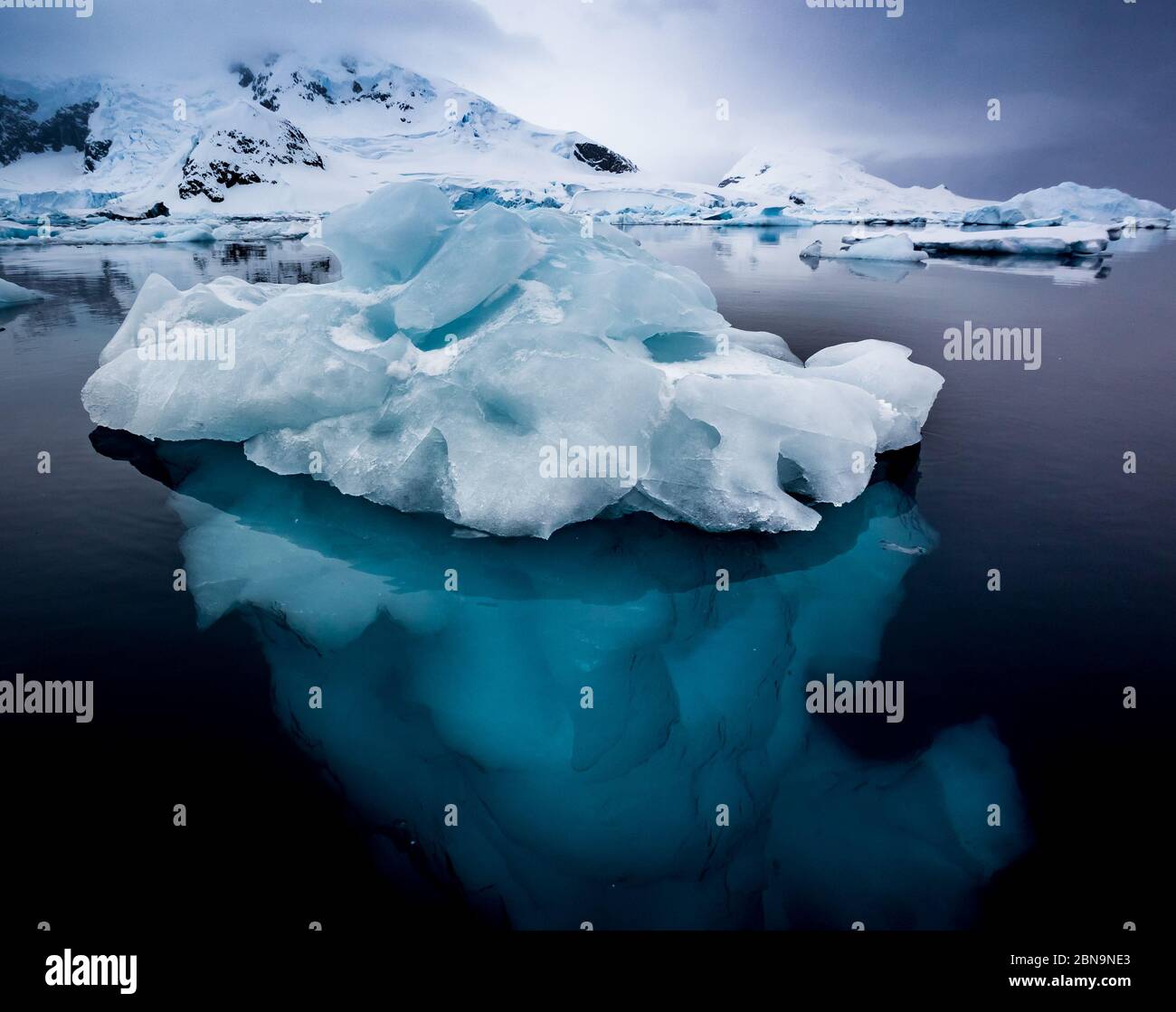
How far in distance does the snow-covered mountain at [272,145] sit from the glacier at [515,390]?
170ft

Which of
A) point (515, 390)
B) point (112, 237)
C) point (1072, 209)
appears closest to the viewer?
point (515, 390)

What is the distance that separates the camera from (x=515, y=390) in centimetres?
574

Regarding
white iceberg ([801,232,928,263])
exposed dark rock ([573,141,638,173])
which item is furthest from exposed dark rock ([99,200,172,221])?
exposed dark rock ([573,141,638,173])

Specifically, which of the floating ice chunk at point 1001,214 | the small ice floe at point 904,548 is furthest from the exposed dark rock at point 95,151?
the small ice floe at point 904,548

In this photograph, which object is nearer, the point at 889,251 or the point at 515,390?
the point at 515,390

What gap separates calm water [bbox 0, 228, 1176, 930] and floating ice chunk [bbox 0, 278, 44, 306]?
1206 centimetres

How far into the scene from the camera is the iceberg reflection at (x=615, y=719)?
3.20 metres

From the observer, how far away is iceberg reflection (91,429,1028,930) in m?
3.20

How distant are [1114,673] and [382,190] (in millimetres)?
7828

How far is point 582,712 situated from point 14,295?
63.6ft

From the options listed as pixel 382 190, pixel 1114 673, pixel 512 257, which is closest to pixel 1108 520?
pixel 1114 673

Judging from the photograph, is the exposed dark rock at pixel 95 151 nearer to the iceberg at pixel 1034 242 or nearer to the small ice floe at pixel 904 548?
the iceberg at pixel 1034 242

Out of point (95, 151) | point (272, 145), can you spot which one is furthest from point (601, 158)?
point (95, 151)

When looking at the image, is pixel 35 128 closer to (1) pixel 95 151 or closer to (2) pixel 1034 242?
(1) pixel 95 151
